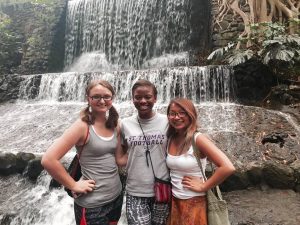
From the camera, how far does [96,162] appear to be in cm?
218

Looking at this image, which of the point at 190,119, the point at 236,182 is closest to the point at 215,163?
the point at 190,119

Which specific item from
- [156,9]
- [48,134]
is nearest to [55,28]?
[156,9]

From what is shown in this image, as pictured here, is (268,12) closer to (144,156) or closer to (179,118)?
(179,118)

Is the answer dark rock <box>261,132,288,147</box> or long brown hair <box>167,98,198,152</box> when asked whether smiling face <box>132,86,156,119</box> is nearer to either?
long brown hair <box>167,98,198,152</box>

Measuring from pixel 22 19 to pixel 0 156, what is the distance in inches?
370

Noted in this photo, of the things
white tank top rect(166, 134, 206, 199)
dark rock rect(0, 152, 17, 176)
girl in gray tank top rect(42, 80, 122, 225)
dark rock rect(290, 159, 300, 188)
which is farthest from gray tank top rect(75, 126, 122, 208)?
dark rock rect(0, 152, 17, 176)

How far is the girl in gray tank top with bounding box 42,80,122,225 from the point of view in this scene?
2117mm

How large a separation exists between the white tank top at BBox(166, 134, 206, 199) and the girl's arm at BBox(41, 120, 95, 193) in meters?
0.51

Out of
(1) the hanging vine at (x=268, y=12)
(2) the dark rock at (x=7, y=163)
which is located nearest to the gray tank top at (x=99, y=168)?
(2) the dark rock at (x=7, y=163)

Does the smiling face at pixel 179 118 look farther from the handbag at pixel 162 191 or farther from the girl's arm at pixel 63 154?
the girl's arm at pixel 63 154

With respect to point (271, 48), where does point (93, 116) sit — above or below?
below

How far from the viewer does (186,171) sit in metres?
2.18

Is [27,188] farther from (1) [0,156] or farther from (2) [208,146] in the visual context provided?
(2) [208,146]

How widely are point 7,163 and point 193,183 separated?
4493 mm
